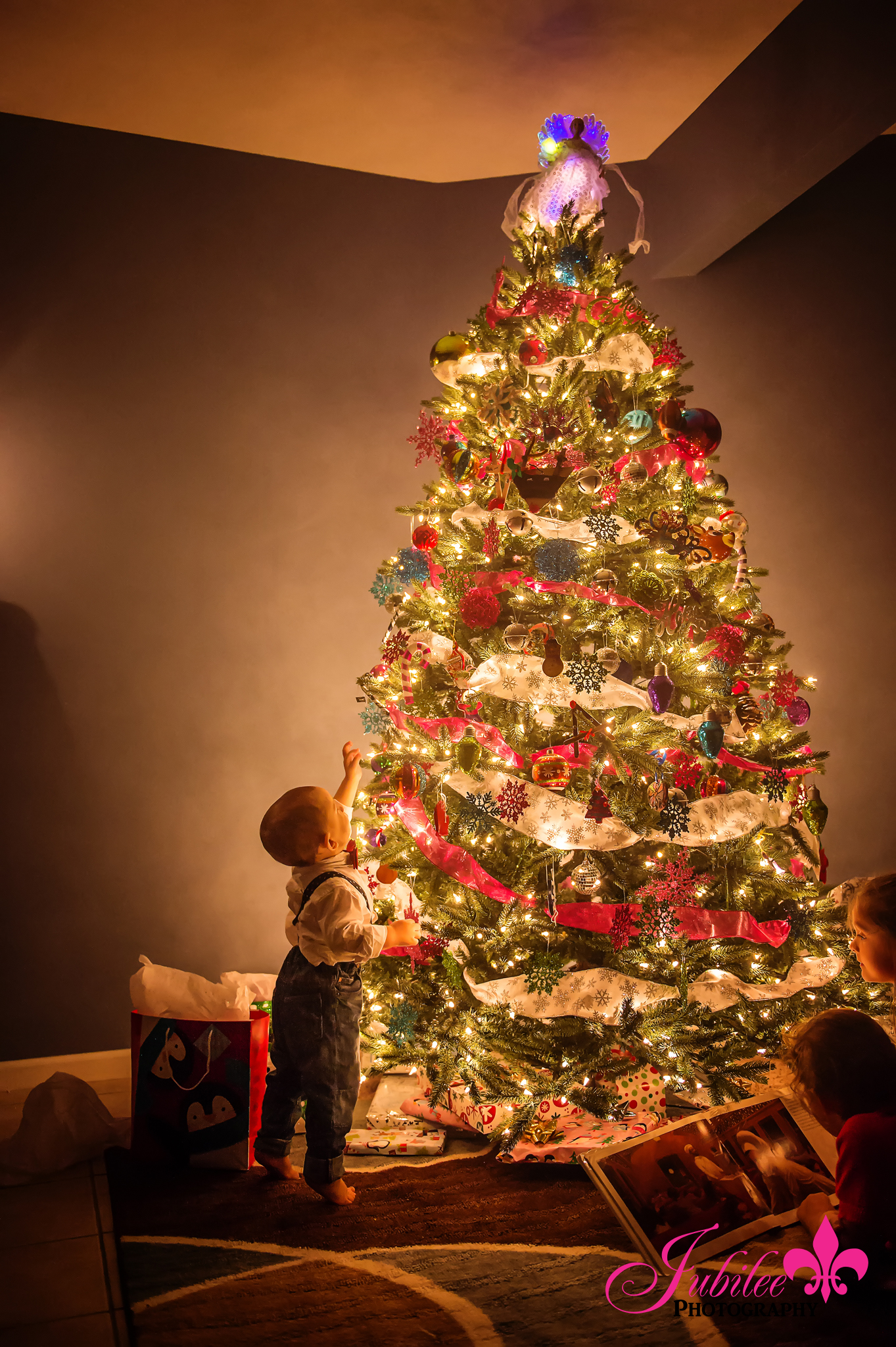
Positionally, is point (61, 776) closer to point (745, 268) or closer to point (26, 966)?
point (26, 966)

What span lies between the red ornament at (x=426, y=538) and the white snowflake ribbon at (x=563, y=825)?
0.69m

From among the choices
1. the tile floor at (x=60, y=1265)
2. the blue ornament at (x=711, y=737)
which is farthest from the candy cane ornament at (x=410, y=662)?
the tile floor at (x=60, y=1265)

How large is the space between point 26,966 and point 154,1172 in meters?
0.96

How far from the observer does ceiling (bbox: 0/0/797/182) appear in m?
2.62

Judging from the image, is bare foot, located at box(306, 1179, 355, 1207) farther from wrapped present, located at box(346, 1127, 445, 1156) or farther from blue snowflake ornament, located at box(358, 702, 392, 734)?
blue snowflake ornament, located at box(358, 702, 392, 734)

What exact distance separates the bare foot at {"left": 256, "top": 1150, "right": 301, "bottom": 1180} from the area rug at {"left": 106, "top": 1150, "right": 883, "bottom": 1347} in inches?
1.7

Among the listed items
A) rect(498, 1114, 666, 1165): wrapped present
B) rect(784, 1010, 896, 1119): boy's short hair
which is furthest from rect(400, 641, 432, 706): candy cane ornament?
rect(784, 1010, 896, 1119): boy's short hair

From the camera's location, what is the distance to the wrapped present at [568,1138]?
2.20 metres

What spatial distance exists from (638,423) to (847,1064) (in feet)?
5.04

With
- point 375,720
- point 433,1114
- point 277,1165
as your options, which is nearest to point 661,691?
point 375,720

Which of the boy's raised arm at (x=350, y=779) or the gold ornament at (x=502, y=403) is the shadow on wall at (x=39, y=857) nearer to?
the boy's raised arm at (x=350, y=779)

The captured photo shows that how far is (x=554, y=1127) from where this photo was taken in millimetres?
2268

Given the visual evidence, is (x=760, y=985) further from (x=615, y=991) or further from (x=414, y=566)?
(x=414, y=566)

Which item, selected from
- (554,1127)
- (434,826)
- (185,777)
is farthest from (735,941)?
(185,777)
